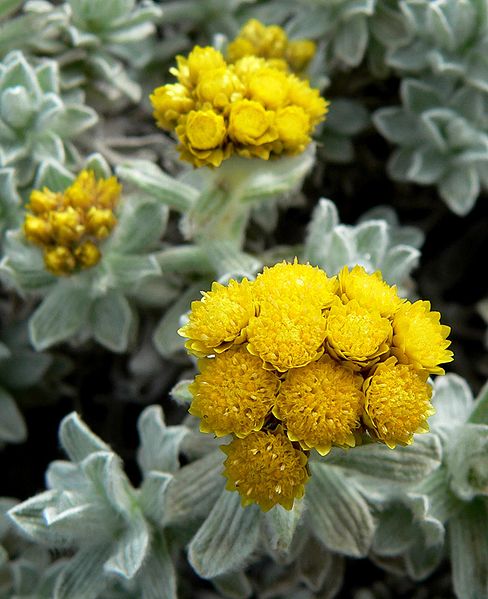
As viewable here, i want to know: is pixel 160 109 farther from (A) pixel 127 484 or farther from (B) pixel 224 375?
(A) pixel 127 484

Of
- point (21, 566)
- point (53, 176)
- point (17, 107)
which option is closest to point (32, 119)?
point (17, 107)

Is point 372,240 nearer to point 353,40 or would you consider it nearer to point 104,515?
point 353,40

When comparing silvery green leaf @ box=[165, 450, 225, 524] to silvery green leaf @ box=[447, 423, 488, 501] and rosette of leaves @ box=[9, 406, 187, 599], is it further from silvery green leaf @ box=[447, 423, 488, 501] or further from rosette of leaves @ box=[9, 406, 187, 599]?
silvery green leaf @ box=[447, 423, 488, 501]

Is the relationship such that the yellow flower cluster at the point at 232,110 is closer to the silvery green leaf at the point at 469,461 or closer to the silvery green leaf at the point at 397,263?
the silvery green leaf at the point at 397,263

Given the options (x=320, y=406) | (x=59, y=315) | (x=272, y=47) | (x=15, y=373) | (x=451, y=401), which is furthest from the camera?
(x=15, y=373)

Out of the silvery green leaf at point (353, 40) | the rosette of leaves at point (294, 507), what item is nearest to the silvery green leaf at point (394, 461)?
the rosette of leaves at point (294, 507)

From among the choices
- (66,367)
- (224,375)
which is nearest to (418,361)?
(224,375)
